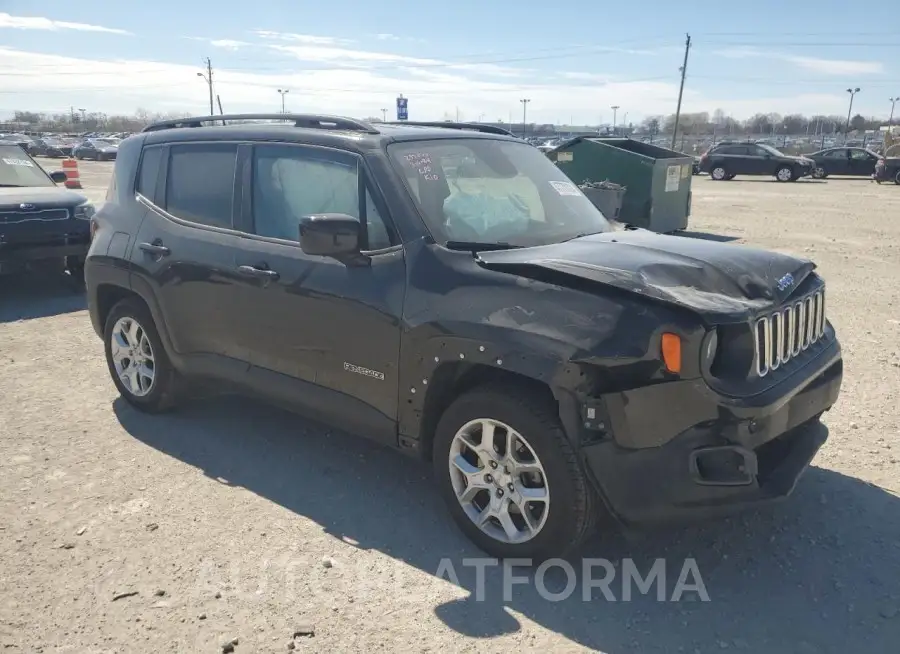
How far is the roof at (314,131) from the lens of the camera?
3.92m

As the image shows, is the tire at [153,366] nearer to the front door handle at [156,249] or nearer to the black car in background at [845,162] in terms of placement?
the front door handle at [156,249]

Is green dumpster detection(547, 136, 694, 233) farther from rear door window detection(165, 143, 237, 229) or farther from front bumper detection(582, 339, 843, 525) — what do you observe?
front bumper detection(582, 339, 843, 525)

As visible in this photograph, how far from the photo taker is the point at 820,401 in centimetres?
345

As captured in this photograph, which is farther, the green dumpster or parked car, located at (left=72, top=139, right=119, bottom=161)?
parked car, located at (left=72, top=139, right=119, bottom=161)

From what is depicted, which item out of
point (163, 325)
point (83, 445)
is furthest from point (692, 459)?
point (83, 445)

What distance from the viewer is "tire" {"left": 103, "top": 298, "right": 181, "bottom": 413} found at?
16.1 feet

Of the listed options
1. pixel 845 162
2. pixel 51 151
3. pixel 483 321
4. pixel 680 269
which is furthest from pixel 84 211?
pixel 51 151

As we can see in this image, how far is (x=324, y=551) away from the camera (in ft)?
11.4

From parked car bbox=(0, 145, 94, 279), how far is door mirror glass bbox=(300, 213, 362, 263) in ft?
20.5

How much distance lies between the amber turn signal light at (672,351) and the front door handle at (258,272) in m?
2.10

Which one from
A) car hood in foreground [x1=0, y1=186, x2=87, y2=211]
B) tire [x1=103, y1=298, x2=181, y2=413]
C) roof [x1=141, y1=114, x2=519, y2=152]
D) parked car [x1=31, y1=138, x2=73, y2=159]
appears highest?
roof [x1=141, y1=114, x2=519, y2=152]

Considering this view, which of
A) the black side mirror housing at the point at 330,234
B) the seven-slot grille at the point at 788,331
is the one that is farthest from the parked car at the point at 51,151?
the seven-slot grille at the point at 788,331

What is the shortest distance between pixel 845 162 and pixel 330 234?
33477mm

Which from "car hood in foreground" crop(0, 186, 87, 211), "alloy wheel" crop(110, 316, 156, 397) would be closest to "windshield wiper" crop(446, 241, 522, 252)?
"alloy wheel" crop(110, 316, 156, 397)
